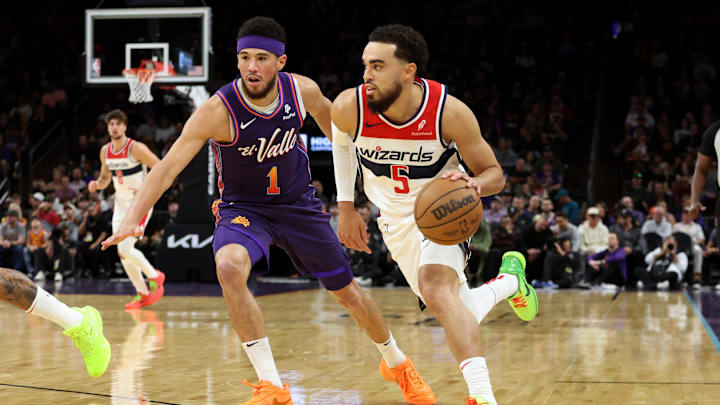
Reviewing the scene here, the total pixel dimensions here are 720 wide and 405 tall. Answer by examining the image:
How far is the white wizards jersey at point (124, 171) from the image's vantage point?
9852 mm

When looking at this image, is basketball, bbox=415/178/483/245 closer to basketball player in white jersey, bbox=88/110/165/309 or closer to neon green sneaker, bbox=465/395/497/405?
neon green sneaker, bbox=465/395/497/405

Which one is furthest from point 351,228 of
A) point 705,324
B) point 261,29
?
point 705,324

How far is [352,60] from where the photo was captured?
20312 millimetres

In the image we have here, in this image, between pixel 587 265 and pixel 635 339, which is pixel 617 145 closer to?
pixel 587 265

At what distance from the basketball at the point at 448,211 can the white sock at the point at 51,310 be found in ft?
6.93

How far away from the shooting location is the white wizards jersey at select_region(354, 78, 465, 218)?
420 cm

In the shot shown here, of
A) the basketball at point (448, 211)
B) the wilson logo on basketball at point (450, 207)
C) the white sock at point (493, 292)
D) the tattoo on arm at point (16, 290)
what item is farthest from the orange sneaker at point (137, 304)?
the wilson logo on basketball at point (450, 207)

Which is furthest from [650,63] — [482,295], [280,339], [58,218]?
[482,295]

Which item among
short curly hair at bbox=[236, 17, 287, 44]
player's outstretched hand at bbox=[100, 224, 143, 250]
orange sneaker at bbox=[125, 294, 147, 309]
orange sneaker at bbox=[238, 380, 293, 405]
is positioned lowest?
orange sneaker at bbox=[125, 294, 147, 309]

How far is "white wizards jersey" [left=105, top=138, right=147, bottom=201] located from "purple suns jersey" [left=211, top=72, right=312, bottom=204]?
5.44 m

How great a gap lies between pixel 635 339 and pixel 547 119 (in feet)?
37.2

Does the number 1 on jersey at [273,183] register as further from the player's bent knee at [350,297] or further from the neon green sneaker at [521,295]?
the neon green sneaker at [521,295]

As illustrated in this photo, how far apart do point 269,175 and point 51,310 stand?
54.6 inches

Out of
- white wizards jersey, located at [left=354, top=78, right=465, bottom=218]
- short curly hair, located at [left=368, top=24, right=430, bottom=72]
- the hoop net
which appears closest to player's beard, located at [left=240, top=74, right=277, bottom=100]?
white wizards jersey, located at [left=354, top=78, right=465, bottom=218]
